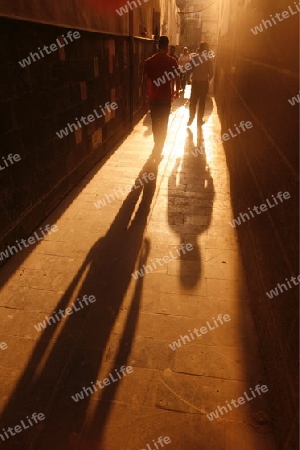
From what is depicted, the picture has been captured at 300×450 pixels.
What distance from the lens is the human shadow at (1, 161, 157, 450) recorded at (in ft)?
7.57

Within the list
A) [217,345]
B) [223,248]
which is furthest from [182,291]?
[223,248]

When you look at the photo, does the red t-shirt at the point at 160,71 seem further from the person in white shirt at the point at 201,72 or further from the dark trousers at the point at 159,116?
the person in white shirt at the point at 201,72

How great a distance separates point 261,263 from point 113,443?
6.51ft

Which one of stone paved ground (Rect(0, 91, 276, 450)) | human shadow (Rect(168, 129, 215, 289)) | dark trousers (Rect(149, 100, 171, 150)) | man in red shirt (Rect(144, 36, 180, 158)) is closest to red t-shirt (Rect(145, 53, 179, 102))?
man in red shirt (Rect(144, 36, 180, 158))

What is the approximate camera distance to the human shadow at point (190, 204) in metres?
3.98

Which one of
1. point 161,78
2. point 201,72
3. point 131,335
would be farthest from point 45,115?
point 201,72

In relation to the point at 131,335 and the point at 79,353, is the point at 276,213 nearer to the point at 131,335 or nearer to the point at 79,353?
the point at 131,335

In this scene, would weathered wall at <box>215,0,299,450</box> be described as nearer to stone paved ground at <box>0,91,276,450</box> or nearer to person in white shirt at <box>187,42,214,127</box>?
stone paved ground at <box>0,91,276,450</box>

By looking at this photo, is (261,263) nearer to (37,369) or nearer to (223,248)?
(223,248)

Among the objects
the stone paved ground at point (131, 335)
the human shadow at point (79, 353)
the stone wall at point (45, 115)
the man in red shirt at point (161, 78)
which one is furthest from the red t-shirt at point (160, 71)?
the human shadow at point (79, 353)

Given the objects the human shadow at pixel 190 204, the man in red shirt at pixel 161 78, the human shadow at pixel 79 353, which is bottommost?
the human shadow at pixel 79 353

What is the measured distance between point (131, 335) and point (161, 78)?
5.60 metres

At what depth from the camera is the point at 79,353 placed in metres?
2.84

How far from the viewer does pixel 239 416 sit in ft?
7.84
